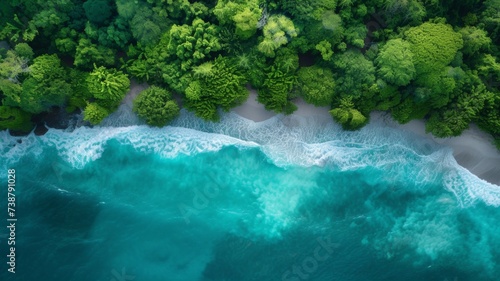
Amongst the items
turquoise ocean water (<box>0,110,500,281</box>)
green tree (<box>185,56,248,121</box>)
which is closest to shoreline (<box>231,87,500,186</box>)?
turquoise ocean water (<box>0,110,500,281</box>)

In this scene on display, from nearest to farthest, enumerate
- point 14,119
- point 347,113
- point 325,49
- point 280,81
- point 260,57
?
1. point 325,49
2. point 260,57
3. point 280,81
4. point 347,113
5. point 14,119

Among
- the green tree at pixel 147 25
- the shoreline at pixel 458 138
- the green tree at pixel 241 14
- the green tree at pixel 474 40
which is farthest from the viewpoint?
the shoreline at pixel 458 138

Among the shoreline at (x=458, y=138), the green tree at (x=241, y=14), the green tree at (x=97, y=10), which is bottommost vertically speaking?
the shoreline at (x=458, y=138)

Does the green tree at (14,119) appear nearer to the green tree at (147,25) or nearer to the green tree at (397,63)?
the green tree at (147,25)

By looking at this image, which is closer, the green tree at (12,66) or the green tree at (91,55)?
the green tree at (12,66)

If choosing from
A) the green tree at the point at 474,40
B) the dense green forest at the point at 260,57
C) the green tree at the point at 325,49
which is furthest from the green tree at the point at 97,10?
the green tree at the point at 474,40

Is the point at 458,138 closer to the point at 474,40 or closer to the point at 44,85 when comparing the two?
the point at 474,40

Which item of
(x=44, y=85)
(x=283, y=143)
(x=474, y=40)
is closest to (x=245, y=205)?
(x=283, y=143)
